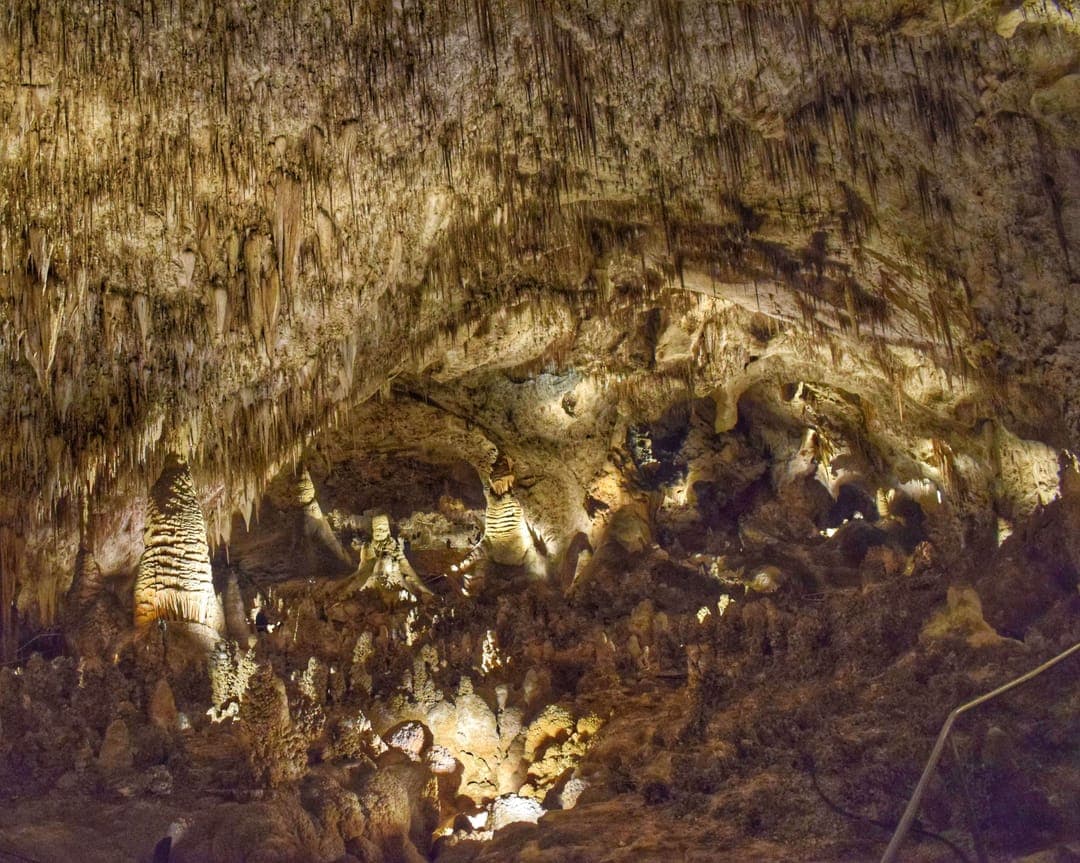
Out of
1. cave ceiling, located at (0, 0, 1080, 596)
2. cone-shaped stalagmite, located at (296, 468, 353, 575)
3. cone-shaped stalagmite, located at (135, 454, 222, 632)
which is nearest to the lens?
cave ceiling, located at (0, 0, 1080, 596)

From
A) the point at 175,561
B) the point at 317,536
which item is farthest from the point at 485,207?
the point at 317,536

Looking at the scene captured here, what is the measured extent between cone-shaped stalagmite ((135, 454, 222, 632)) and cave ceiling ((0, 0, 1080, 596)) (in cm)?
41

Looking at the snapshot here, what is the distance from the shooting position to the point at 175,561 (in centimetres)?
1033

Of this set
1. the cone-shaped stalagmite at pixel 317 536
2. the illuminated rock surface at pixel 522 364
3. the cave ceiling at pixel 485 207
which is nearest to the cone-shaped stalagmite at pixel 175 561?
Result: the illuminated rock surface at pixel 522 364

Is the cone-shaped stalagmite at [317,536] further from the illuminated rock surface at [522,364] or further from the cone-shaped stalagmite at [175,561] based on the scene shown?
the cone-shaped stalagmite at [175,561]

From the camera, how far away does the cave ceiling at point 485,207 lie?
723cm

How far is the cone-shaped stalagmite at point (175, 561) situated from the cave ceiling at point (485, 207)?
0.41 meters

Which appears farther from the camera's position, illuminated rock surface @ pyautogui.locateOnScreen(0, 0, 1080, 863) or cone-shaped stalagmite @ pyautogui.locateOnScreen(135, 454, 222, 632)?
cone-shaped stalagmite @ pyautogui.locateOnScreen(135, 454, 222, 632)

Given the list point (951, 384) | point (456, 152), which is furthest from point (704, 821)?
point (456, 152)

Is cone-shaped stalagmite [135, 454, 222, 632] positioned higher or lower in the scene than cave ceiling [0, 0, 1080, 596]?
lower

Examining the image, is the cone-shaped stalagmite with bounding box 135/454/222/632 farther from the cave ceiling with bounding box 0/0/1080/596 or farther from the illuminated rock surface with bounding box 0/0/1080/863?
the cave ceiling with bounding box 0/0/1080/596

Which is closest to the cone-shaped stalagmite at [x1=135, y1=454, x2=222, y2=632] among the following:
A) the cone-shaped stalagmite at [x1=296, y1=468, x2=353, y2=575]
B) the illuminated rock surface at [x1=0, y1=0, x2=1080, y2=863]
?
the illuminated rock surface at [x1=0, y1=0, x2=1080, y2=863]

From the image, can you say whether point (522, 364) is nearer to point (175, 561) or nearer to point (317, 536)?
point (317, 536)

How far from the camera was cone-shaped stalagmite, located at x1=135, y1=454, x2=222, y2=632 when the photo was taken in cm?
1009
